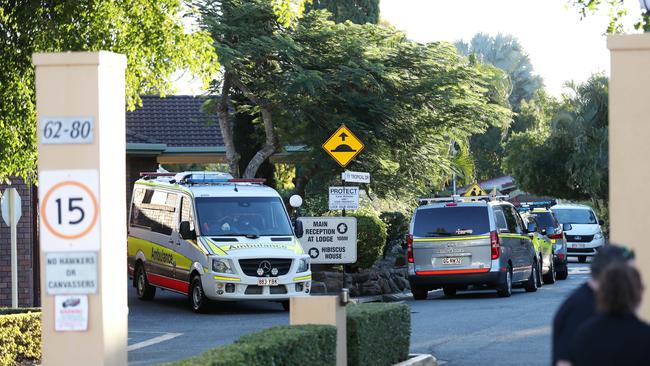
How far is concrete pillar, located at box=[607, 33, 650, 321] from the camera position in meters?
9.99

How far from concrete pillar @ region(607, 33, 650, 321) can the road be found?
4.90 m

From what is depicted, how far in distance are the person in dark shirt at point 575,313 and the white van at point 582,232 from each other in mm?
37924

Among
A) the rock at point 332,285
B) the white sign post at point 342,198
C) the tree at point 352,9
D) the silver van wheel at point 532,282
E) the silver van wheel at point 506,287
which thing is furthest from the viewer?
the tree at point 352,9

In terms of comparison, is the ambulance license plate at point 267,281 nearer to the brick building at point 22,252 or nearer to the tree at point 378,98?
the brick building at point 22,252

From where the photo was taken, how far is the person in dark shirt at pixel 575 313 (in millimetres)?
6716

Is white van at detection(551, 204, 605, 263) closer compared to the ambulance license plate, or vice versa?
the ambulance license plate

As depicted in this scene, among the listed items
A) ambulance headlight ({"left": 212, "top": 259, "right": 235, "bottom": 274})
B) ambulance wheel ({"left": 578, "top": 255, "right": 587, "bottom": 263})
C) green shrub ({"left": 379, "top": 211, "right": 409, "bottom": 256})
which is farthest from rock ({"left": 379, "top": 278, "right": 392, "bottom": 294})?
ambulance wheel ({"left": 578, "top": 255, "right": 587, "bottom": 263})

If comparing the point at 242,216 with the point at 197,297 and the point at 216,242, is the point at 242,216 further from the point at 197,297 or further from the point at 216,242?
the point at 197,297

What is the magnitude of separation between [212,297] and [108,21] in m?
7.66

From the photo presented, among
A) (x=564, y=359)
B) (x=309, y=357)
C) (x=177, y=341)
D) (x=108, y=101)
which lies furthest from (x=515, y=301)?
(x=564, y=359)

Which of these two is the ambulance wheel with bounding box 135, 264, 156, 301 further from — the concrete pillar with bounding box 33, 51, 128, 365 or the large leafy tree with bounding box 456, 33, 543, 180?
the large leafy tree with bounding box 456, 33, 543, 180

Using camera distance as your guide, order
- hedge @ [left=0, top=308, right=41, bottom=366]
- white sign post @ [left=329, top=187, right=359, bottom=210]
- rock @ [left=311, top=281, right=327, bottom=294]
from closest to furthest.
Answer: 1. hedge @ [left=0, top=308, right=41, bottom=366]
2. white sign post @ [left=329, top=187, right=359, bottom=210]
3. rock @ [left=311, top=281, right=327, bottom=294]

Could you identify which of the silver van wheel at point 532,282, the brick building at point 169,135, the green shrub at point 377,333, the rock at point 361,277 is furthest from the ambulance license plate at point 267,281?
the brick building at point 169,135

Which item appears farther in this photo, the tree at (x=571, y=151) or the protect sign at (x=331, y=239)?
the tree at (x=571, y=151)
